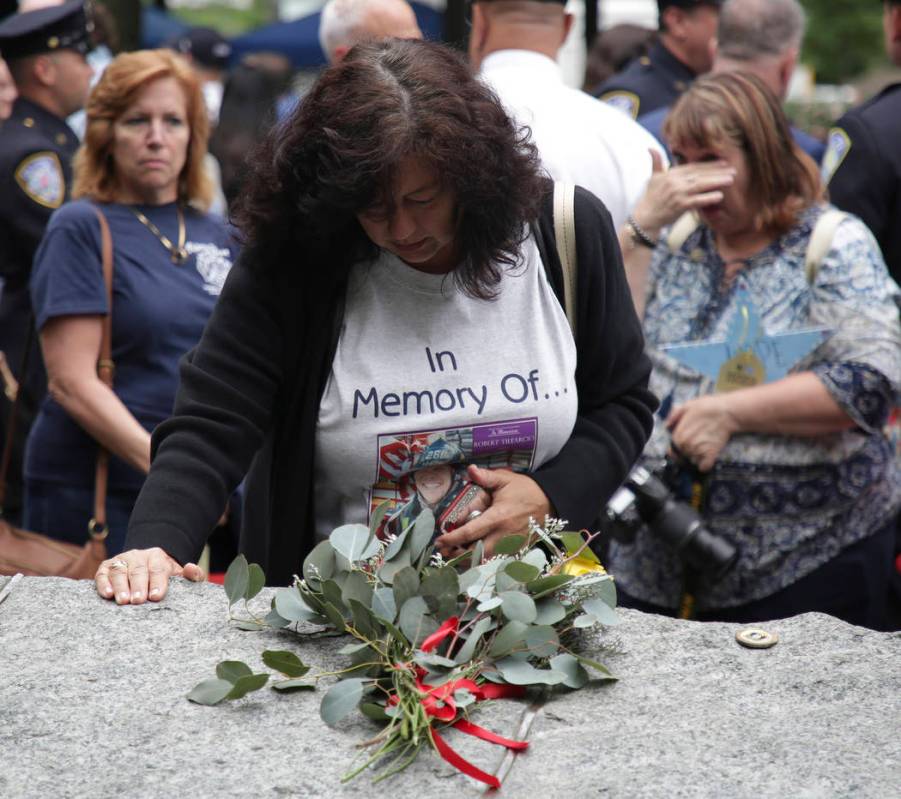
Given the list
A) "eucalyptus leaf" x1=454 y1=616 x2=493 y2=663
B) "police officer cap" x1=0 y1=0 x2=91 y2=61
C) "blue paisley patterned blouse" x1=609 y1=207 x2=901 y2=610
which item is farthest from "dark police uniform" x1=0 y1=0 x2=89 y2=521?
"eucalyptus leaf" x1=454 y1=616 x2=493 y2=663

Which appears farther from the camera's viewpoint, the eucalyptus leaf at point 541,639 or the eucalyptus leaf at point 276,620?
the eucalyptus leaf at point 276,620

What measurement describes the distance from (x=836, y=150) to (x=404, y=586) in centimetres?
299

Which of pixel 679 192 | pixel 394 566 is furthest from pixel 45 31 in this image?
pixel 394 566

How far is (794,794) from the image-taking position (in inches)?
61.2

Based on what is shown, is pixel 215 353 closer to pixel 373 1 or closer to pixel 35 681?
pixel 35 681

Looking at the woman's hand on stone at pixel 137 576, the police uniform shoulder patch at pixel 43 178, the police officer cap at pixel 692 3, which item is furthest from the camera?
the police officer cap at pixel 692 3

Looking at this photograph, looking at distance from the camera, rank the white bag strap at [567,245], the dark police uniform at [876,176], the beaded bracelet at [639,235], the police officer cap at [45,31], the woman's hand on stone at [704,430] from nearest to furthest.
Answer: the white bag strap at [567,245] < the woman's hand on stone at [704,430] < the beaded bracelet at [639,235] < the dark police uniform at [876,176] < the police officer cap at [45,31]

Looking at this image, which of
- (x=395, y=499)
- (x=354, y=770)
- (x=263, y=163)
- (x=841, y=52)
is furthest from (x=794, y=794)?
(x=841, y=52)

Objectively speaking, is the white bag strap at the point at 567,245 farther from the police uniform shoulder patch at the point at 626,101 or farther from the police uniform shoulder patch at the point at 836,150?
the police uniform shoulder patch at the point at 626,101

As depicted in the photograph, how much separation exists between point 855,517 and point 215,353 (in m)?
1.89

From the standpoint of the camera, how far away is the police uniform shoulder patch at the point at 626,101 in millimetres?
5195

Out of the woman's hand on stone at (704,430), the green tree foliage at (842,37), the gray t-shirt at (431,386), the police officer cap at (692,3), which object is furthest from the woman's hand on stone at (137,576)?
the green tree foliage at (842,37)

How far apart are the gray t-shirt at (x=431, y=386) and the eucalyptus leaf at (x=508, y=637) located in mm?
490

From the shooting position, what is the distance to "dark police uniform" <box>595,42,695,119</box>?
17.1 feet
